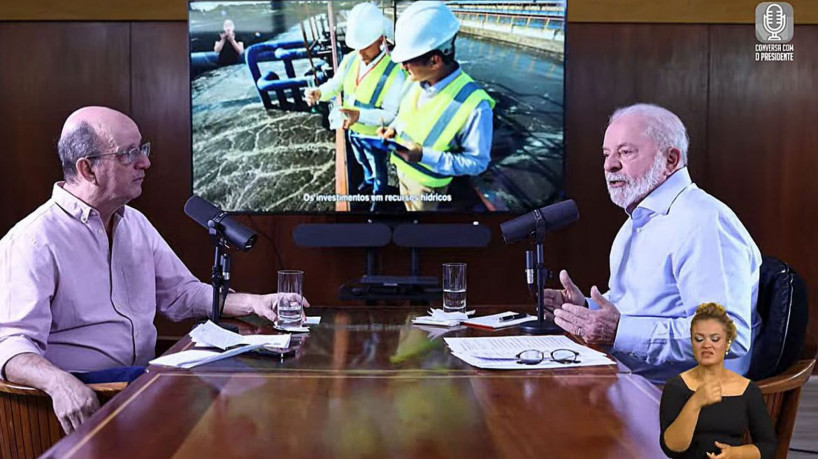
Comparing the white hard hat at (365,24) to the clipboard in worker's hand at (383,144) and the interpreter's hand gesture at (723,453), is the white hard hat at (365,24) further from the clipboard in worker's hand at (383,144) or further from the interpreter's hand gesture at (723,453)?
the interpreter's hand gesture at (723,453)

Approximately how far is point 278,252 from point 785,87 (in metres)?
3.01

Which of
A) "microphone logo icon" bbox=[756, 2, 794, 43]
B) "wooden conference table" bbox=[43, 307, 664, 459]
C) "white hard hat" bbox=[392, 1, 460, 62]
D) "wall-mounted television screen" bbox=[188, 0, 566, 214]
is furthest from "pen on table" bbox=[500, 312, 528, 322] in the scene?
"microphone logo icon" bbox=[756, 2, 794, 43]

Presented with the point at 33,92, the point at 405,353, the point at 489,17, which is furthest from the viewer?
the point at 33,92

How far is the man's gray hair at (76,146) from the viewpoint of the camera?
237 centimetres

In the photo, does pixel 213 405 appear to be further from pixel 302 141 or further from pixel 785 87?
pixel 785 87

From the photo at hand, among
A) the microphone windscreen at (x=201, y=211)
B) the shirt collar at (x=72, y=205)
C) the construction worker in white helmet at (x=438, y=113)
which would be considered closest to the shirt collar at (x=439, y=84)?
the construction worker in white helmet at (x=438, y=113)

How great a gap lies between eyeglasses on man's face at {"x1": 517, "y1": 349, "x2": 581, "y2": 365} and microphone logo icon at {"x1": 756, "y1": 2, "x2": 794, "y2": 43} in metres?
3.37

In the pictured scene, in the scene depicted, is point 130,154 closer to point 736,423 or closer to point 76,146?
point 76,146

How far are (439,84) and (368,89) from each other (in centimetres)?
37

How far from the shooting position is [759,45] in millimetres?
4457

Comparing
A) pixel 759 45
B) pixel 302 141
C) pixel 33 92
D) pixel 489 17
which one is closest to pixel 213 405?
pixel 302 141

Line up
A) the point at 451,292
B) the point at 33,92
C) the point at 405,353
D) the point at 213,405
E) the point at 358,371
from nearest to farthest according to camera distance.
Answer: the point at 213,405, the point at 358,371, the point at 405,353, the point at 451,292, the point at 33,92

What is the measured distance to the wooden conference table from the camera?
45.2 inches

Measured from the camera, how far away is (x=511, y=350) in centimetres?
186
